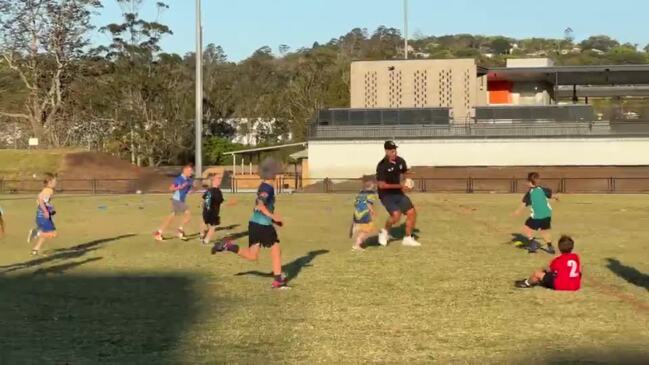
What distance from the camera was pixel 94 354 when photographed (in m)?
6.97

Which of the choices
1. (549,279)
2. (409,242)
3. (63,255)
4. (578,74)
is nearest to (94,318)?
(549,279)

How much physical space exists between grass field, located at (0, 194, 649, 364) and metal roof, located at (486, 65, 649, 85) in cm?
4100

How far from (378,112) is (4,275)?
39768 millimetres

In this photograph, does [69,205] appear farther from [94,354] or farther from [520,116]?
[520,116]

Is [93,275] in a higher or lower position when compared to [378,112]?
lower

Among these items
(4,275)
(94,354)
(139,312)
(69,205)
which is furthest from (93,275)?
(69,205)

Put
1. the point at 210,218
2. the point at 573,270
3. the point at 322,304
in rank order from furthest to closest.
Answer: the point at 210,218, the point at 573,270, the point at 322,304

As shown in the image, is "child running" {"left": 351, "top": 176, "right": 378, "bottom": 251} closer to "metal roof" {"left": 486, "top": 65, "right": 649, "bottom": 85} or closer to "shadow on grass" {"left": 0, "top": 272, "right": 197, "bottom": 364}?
"shadow on grass" {"left": 0, "top": 272, "right": 197, "bottom": 364}

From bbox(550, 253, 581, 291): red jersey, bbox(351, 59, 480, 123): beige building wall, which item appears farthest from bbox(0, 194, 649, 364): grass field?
bbox(351, 59, 480, 123): beige building wall

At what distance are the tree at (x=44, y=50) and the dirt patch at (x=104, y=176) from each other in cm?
1619

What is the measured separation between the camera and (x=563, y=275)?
399 inches

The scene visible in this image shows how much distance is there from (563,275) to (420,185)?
1122 inches

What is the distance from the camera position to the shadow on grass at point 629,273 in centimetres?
1102

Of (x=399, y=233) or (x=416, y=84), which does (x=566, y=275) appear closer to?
(x=399, y=233)
